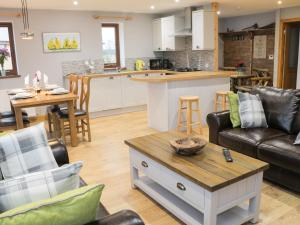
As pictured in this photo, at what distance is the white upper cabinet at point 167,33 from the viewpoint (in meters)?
6.69

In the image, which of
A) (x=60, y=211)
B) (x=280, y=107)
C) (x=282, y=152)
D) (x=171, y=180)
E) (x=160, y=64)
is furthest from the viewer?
(x=160, y=64)

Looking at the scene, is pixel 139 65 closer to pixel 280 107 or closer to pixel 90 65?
pixel 90 65

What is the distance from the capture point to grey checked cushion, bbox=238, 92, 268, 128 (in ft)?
10.8

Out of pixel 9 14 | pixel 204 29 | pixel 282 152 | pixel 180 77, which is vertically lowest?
pixel 282 152

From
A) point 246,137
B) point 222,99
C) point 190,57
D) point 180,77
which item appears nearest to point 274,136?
point 246,137

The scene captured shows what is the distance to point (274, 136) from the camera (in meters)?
3.01

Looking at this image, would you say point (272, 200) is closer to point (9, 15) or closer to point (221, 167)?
point (221, 167)

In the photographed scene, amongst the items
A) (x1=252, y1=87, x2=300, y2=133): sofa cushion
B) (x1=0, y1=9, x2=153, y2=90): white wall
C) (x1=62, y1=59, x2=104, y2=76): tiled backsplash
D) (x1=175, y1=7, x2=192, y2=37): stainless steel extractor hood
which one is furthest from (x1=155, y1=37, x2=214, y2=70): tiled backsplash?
(x1=252, y1=87, x2=300, y2=133): sofa cushion

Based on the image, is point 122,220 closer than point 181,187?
Yes

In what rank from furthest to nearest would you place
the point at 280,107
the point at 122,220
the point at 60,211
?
A: the point at 280,107, the point at 122,220, the point at 60,211

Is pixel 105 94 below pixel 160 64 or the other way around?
below

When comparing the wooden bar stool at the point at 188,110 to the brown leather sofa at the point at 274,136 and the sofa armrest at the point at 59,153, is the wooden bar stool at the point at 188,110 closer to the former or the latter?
the brown leather sofa at the point at 274,136

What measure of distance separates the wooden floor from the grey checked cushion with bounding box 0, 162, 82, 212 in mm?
1270

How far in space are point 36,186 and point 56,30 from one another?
5474 millimetres
